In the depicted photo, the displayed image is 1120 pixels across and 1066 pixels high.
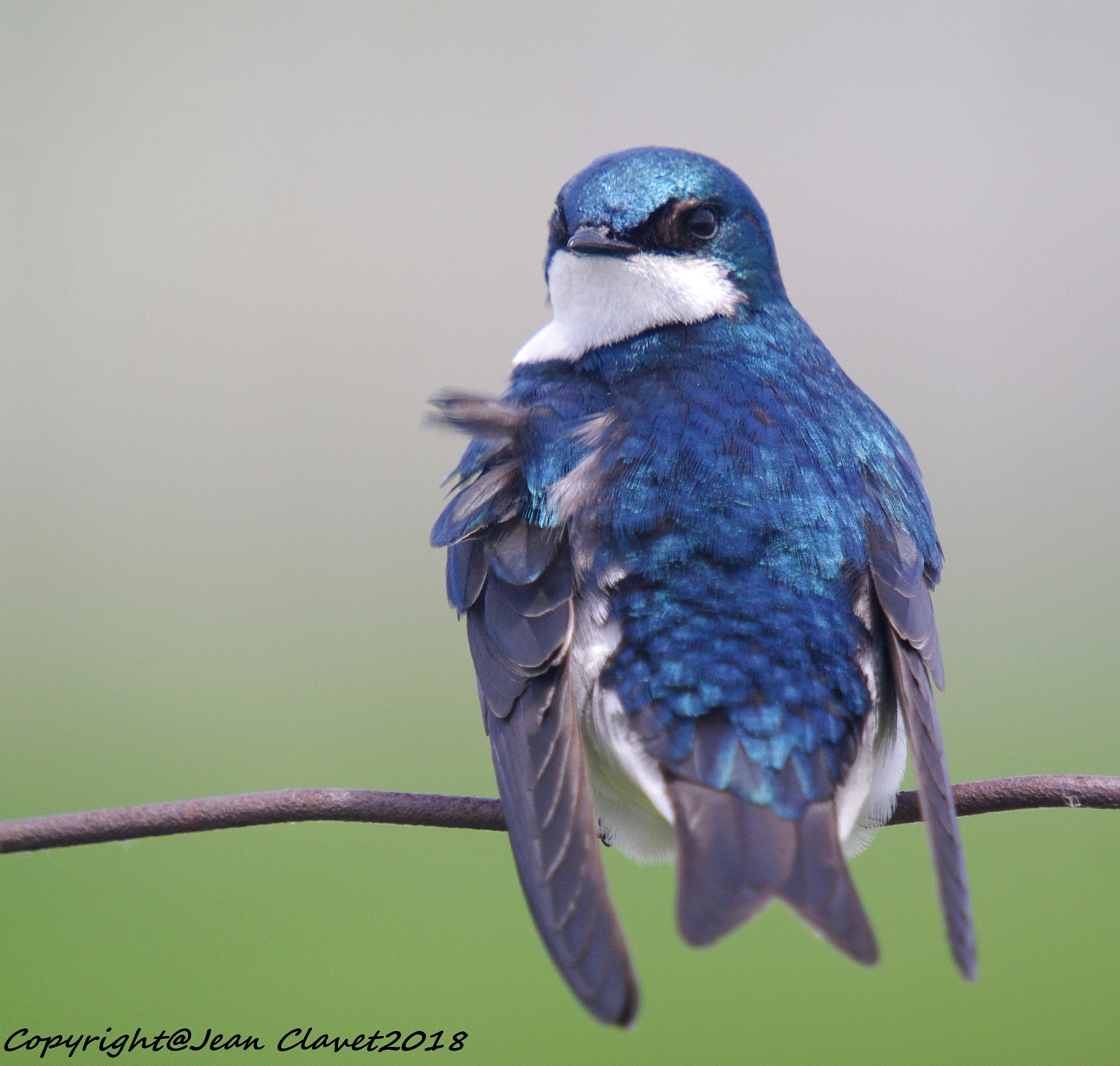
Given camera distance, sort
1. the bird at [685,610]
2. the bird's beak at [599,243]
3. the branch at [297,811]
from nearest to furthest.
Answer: the branch at [297,811], the bird at [685,610], the bird's beak at [599,243]

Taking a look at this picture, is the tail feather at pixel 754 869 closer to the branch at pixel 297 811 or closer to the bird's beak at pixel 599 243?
the branch at pixel 297 811

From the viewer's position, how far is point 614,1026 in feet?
3.28

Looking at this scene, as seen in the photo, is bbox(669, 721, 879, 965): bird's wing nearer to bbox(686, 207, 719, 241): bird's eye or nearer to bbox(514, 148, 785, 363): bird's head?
bbox(514, 148, 785, 363): bird's head

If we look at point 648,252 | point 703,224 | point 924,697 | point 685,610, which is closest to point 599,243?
point 648,252

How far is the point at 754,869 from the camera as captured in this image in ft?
3.66

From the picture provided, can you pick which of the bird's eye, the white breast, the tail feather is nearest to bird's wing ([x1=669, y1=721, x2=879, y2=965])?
the tail feather

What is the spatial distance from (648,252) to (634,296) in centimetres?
8

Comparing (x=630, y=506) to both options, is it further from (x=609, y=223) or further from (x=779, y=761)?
(x=609, y=223)

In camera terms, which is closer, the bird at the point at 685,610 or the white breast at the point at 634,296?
the bird at the point at 685,610

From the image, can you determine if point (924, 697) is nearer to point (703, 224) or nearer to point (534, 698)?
point (534, 698)

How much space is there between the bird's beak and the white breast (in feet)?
0.05

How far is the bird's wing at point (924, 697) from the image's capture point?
1.08 meters

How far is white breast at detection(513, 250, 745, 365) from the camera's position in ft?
5.19

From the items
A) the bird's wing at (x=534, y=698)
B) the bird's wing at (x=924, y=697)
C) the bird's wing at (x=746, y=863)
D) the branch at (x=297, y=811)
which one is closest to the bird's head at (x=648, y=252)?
the bird's wing at (x=534, y=698)
